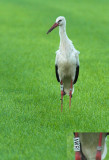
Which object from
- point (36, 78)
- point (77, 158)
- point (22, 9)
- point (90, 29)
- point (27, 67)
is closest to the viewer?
point (77, 158)

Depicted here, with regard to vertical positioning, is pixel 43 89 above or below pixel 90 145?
above

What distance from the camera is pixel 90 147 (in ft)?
19.2

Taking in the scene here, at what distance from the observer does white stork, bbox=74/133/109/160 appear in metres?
5.77

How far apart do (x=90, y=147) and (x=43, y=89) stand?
223 inches

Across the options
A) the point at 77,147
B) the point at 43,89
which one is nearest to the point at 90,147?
the point at 77,147

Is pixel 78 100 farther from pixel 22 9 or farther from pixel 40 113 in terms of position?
pixel 22 9

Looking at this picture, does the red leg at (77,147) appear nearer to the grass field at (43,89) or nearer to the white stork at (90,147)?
the white stork at (90,147)

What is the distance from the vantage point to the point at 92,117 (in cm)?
862

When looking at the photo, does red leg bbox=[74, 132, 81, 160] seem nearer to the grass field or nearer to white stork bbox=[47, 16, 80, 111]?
the grass field

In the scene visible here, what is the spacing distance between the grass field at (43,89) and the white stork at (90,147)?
28.3 inches

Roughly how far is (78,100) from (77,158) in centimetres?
438

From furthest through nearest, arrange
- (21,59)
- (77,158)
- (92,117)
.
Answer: (21,59), (92,117), (77,158)

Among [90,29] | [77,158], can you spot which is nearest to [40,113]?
[77,158]

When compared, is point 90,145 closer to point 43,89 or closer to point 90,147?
point 90,147
